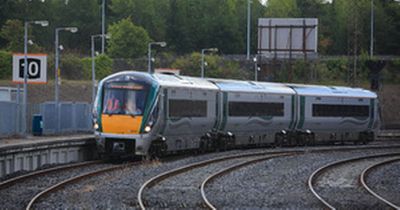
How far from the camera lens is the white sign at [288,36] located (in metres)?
65.2

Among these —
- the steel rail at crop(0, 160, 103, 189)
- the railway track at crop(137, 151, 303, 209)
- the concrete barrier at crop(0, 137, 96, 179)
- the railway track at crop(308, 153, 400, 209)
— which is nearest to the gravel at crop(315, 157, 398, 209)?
the railway track at crop(308, 153, 400, 209)

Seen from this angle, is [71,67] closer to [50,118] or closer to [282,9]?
[282,9]

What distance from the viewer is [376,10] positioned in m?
128

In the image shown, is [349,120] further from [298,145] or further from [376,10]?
[376,10]

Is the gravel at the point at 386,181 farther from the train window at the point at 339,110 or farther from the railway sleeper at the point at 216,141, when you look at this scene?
the train window at the point at 339,110

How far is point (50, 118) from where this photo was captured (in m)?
42.8

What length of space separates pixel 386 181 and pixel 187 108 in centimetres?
999

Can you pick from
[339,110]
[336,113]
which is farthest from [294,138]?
[339,110]

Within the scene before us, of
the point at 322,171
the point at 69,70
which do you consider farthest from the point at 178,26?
the point at 322,171

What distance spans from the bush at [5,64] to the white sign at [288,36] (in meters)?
25.6

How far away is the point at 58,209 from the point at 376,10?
113 meters

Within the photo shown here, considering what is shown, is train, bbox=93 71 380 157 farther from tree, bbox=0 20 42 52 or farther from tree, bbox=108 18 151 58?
tree, bbox=108 18 151 58

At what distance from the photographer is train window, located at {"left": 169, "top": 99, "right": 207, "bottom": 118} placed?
33.3 m

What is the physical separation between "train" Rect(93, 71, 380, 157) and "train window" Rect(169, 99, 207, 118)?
1.3 inches
